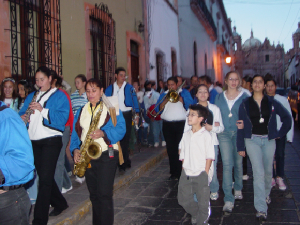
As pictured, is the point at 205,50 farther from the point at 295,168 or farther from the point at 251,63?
the point at 251,63

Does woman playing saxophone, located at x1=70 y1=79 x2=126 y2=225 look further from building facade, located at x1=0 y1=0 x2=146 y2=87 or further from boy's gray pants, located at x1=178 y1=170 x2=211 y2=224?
building facade, located at x1=0 y1=0 x2=146 y2=87

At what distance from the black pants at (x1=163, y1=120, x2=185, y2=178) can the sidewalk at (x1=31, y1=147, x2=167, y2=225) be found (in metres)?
0.82

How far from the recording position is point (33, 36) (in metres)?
7.06

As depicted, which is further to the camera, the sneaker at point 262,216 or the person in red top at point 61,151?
the person in red top at point 61,151

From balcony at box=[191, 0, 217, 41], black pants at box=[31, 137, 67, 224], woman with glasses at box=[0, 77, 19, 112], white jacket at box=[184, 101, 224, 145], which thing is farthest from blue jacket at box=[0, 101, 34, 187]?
balcony at box=[191, 0, 217, 41]

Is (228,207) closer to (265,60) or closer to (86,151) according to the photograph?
(86,151)

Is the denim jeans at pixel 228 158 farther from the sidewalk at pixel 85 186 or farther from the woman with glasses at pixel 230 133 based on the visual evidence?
the sidewalk at pixel 85 186

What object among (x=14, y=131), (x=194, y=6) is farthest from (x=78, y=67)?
(x=194, y=6)

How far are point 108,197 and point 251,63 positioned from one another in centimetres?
7867

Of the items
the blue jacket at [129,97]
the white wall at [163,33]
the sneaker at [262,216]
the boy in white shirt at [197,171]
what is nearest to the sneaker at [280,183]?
the sneaker at [262,216]

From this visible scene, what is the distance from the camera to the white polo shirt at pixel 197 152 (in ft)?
13.1

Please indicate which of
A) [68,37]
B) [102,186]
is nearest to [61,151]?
[102,186]

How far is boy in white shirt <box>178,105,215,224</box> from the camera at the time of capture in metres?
3.94

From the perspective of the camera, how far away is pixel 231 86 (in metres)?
4.94
